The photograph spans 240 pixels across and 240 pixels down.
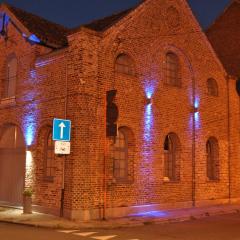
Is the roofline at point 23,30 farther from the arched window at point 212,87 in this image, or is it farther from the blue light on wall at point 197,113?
the arched window at point 212,87

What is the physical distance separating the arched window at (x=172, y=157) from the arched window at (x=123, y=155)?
7.63ft

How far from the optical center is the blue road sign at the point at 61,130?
1494 cm

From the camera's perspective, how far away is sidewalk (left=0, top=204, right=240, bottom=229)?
14.0 m

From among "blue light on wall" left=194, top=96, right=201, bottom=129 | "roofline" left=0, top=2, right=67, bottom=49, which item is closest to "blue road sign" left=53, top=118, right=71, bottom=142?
"roofline" left=0, top=2, right=67, bottom=49

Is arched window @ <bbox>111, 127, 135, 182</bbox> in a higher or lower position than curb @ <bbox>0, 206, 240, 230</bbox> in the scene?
higher

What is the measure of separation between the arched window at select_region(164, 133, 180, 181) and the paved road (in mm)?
4220

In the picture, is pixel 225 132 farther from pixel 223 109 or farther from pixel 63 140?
pixel 63 140

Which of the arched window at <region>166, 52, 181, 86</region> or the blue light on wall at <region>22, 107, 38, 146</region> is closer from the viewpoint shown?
the blue light on wall at <region>22, 107, 38, 146</region>

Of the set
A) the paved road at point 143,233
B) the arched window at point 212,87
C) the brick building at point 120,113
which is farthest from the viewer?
the arched window at point 212,87

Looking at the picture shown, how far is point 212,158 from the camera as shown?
2147 cm

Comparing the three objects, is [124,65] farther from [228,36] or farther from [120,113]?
[228,36]

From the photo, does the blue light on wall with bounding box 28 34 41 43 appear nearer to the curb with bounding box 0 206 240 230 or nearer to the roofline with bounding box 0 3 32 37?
the roofline with bounding box 0 3 32 37

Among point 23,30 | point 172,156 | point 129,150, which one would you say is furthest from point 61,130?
point 172,156

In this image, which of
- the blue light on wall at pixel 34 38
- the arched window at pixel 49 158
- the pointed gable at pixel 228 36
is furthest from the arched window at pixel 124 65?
the pointed gable at pixel 228 36
